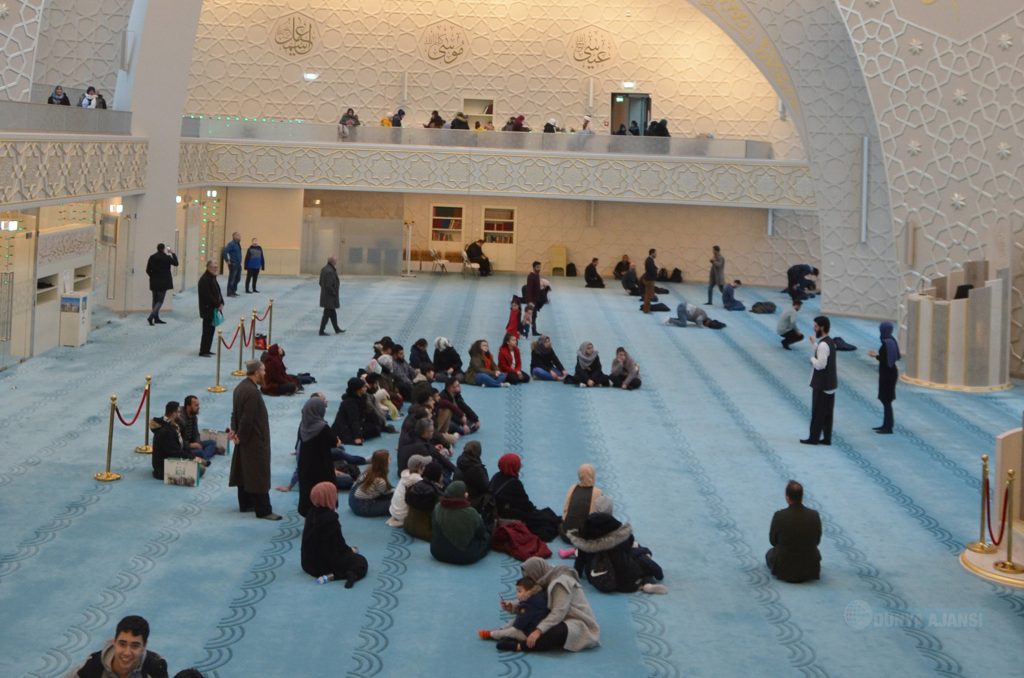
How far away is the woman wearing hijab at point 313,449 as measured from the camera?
994 centimetres

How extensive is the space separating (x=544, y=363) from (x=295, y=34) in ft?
56.7

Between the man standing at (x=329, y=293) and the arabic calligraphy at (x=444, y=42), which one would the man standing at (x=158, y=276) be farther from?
the arabic calligraphy at (x=444, y=42)

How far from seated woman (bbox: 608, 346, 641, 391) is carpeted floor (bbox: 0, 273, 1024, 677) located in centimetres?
25

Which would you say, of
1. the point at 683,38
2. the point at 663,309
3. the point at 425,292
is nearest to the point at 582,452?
the point at 663,309

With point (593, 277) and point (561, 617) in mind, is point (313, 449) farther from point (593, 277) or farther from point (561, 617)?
point (593, 277)

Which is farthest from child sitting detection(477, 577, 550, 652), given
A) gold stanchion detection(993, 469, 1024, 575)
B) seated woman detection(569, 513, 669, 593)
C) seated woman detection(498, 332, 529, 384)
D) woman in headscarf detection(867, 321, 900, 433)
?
seated woman detection(498, 332, 529, 384)

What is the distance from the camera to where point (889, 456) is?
13062 mm

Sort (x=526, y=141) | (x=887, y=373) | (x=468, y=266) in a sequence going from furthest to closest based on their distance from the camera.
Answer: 1. (x=468, y=266)
2. (x=526, y=141)
3. (x=887, y=373)

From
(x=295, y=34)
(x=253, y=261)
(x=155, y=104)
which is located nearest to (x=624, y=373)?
(x=155, y=104)

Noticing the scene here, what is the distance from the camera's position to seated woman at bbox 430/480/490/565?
9.02 metres

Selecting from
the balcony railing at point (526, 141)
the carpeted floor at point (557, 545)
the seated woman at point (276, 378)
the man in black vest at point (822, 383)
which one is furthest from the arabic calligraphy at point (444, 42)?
the man in black vest at point (822, 383)

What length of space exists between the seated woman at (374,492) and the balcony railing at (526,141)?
1822 centimetres

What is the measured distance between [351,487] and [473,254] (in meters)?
19.9

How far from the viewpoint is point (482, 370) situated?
53.6 feet
